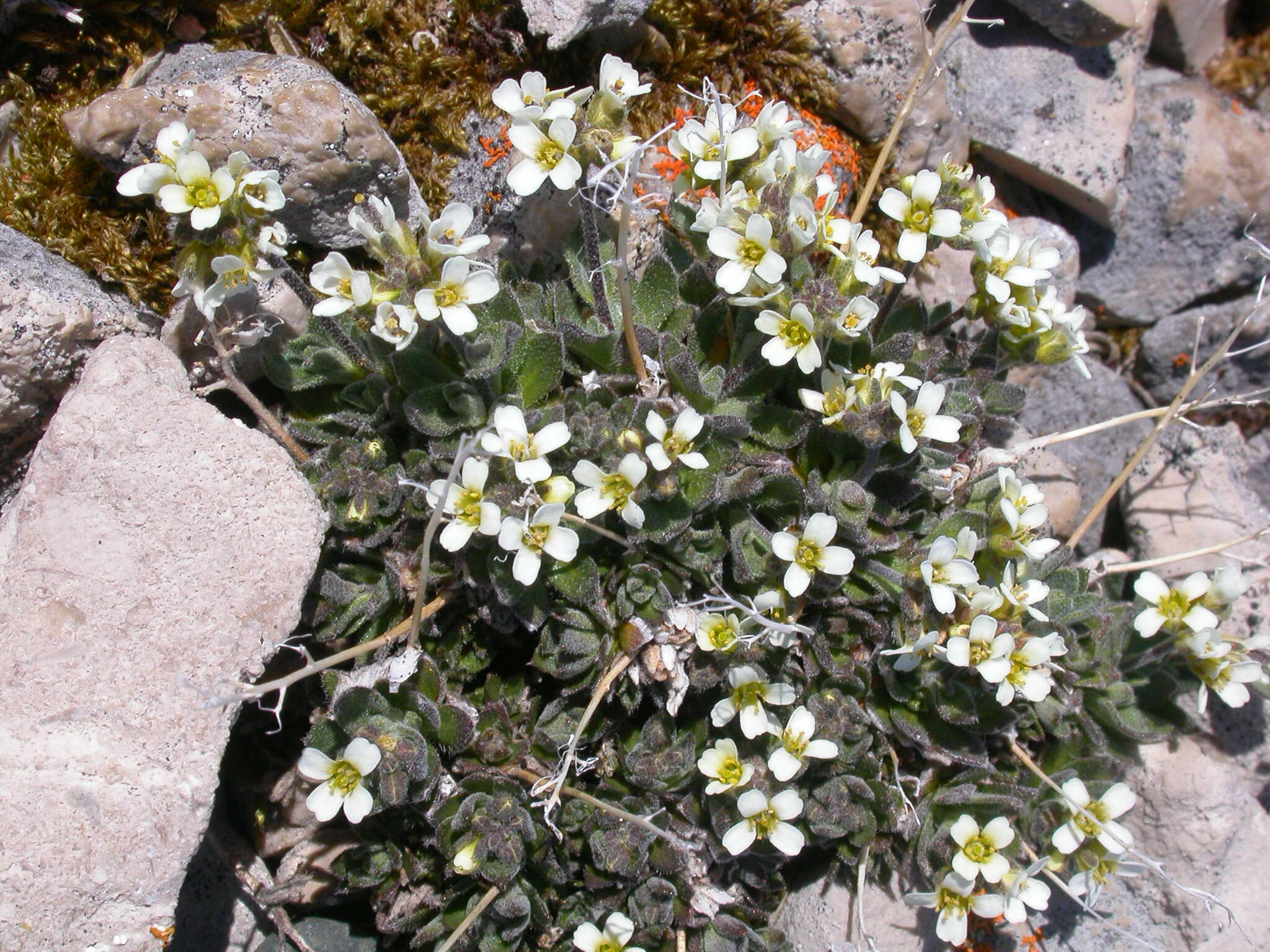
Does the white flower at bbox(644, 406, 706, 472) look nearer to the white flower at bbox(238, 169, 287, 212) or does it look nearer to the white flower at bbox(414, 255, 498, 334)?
the white flower at bbox(414, 255, 498, 334)

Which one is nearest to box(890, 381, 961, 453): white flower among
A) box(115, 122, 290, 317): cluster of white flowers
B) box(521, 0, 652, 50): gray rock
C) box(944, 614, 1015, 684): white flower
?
box(944, 614, 1015, 684): white flower

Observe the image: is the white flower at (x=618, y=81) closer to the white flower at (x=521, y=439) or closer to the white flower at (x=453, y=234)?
the white flower at (x=453, y=234)

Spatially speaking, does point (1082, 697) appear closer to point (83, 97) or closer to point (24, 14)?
point (83, 97)

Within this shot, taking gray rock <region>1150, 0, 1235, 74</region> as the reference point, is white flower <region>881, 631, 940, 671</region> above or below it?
below

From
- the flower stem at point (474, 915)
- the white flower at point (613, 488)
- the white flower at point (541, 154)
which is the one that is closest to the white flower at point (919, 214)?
the white flower at point (541, 154)

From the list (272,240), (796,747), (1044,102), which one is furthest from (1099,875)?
(272,240)

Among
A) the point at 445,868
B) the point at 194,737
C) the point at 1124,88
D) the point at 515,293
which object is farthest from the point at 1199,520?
the point at 194,737
